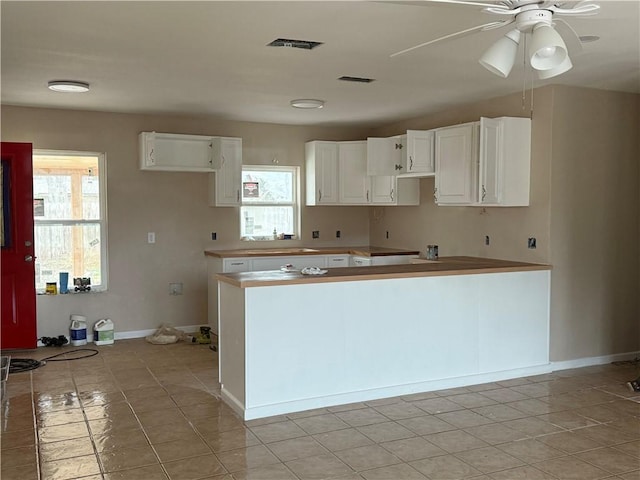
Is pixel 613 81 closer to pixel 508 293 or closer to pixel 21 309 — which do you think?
pixel 508 293

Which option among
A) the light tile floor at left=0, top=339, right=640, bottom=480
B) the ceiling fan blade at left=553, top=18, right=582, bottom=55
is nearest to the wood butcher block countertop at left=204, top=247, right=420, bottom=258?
the light tile floor at left=0, top=339, right=640, bottom=480

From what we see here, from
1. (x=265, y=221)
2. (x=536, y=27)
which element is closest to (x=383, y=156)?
(x=265, y=221)

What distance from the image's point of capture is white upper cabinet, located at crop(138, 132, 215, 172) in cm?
624

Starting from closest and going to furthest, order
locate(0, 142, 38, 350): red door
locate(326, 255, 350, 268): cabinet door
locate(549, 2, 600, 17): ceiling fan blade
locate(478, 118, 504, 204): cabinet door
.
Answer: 1. locate(549, 2, 600, 17): ceiling fan blade
2. locate(478, 118, 504, 204): cabinet door
3. locate(0, 142, 38, 350): red door
4. locate(326, 255, 350, 268): cabinet door

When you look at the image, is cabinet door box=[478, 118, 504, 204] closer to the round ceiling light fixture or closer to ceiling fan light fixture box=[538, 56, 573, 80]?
the round ceiling light fixture

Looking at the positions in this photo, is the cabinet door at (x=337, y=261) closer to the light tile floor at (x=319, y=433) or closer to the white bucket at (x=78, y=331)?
the light tile floor at (x=319, y=433)

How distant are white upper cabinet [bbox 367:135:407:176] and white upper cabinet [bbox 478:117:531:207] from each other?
1.55 metres

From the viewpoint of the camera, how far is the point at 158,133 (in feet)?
20.8

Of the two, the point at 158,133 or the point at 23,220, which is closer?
A: the point at 23,220

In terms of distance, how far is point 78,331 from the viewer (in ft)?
20.1

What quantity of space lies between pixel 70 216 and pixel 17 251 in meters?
0.68

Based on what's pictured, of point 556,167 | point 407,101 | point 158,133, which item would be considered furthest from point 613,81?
point 158,133

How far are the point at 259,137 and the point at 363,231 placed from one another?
72.4 inches

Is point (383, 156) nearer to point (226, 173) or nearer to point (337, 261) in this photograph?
point (337, 261)
